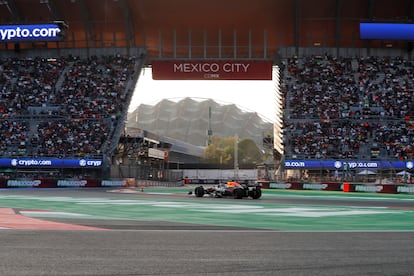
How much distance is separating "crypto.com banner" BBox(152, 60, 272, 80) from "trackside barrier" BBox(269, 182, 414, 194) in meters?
13.1

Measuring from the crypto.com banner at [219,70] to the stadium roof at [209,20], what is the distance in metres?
2.48

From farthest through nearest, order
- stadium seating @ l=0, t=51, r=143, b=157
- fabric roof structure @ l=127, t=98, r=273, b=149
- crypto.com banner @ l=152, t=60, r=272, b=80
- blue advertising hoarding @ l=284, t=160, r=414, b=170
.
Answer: fabric roof structure @ l=127, t=98, r=273, b=149, crypto.com banner @ l=152, t=60, r=272, b=80, stadium seating @ l=0, t=51, r=143, b=157, blue advertising hoarding @ l=284, t=160, r=414, b=170

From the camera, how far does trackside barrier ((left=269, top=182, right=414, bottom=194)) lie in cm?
4078

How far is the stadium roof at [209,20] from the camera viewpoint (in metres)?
57.9

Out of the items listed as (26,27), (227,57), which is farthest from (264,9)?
(26,27)

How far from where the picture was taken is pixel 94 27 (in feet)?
202

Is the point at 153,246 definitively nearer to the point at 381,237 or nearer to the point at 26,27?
the point at 381,237

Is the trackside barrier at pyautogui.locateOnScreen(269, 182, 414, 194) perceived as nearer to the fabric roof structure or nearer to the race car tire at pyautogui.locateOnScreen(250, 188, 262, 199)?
the race car tire at pyautogui.locateOnScreen(250, 188, 262, 199)

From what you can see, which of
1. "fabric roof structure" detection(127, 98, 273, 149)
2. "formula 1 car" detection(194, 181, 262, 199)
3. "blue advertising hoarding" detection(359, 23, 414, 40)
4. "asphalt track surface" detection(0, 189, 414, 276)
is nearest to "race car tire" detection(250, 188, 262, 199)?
"formula 1 car" detection(194, 181, 262, 199)

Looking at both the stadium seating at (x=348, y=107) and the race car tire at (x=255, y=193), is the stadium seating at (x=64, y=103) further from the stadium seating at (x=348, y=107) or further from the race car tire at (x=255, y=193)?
the race car tire at (x=255, y=193)

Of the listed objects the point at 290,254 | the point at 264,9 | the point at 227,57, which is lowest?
the point at 290,254

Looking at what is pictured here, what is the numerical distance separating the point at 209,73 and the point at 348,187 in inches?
840

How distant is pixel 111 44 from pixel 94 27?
8.83ft

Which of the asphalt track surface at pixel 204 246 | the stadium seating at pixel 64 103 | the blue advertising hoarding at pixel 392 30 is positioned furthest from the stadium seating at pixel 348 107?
the asphalt track surface at pixel 204 246
